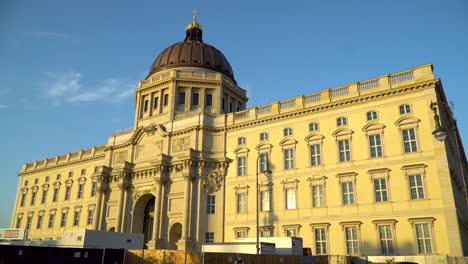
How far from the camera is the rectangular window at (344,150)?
40044 millimetres

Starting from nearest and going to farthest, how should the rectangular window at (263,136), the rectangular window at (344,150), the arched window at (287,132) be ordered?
the rectangular window at (344,150)
the arched window at (287,132)
the rectangular window at (263,136)

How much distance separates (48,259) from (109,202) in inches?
1332

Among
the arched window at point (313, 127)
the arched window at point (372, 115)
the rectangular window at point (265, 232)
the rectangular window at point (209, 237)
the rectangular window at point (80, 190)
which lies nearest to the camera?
the arched window at point (372, 115)

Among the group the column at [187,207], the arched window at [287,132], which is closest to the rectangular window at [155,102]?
the column at [187,207]

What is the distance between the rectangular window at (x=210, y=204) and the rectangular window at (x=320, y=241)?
13190 millimetres

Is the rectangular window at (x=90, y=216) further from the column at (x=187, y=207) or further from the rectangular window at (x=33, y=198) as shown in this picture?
the column at (x=187, y=207)

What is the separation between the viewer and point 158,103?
194 feet

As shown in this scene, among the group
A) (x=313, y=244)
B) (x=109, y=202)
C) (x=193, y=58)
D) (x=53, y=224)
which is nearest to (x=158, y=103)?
(x=193, y=58)

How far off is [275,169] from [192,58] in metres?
27.9

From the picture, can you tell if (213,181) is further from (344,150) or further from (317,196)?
(344,150)

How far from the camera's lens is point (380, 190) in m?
37.2

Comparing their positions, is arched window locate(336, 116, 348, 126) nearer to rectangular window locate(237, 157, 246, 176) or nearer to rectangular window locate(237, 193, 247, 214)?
rectangular window locate(237, 157, 246, 176)

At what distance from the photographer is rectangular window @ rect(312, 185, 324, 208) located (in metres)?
40.3

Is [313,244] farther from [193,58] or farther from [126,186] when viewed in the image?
[193,58]
